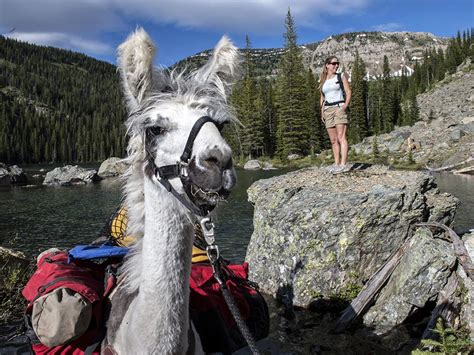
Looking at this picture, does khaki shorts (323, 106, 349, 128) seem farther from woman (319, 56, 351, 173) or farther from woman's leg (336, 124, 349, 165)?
woman's leg (336, 124, 349, 165)

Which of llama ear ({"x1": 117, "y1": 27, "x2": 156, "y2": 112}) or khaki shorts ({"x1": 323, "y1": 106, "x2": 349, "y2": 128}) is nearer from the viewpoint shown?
llama ear ({"x1": 117, "y1": 27, "x2": 156, "y2": 112})

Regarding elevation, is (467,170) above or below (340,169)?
below

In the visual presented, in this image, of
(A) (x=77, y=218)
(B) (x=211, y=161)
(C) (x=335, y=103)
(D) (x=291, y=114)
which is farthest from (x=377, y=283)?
(D) (x=291, y=114)

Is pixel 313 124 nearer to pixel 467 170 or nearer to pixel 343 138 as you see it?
pixel 467 170

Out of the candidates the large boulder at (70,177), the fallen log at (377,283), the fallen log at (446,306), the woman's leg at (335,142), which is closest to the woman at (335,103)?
the woman's leg at (335,142)

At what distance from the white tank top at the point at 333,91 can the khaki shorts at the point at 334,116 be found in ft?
0.73

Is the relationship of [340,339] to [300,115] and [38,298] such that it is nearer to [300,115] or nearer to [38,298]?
[38,298]

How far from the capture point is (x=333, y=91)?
10.0m

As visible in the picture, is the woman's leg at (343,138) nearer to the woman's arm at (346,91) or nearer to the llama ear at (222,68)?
the woman's arm at (346,91)

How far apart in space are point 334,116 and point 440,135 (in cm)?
5234

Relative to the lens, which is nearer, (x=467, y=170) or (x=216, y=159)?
(x=216, y=159)

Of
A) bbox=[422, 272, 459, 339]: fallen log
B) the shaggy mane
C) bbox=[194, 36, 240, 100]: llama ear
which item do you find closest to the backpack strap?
bbox=[422, 272, 459, 339]: fallen log

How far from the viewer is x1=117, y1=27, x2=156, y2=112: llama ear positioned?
8.63 feet

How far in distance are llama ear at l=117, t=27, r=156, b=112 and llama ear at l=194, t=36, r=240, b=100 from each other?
0.43 meters
